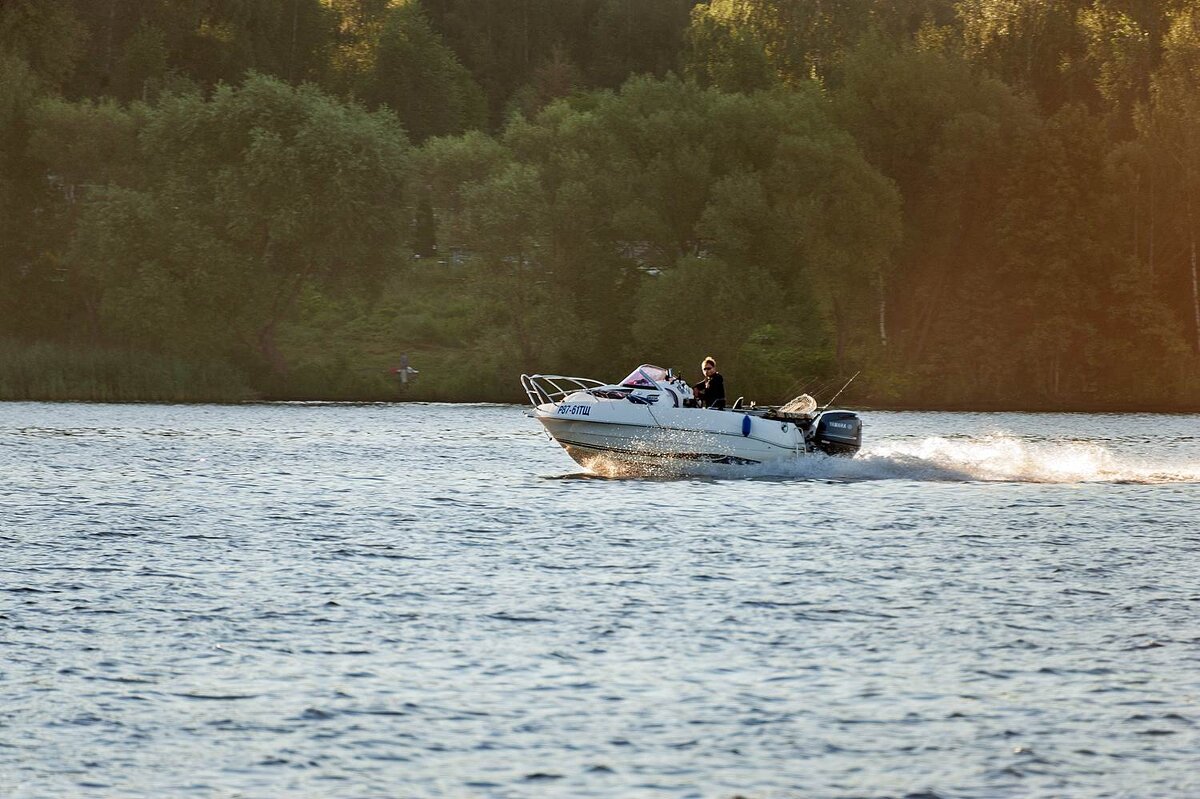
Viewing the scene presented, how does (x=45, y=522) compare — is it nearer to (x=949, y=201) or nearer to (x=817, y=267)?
(x=817, y=267)

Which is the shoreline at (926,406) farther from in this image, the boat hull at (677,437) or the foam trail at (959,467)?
the boat hull at (677,437)

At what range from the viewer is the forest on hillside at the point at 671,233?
75188 mm

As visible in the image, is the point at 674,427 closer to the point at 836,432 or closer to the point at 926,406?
the point at 836,432

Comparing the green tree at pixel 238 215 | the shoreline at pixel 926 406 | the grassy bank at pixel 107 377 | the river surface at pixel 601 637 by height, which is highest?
the green tree at pixel 238 215

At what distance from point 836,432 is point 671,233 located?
136ft

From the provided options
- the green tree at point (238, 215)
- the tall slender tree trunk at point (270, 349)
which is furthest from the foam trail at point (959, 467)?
the tall slender tree trunk at point (270, 349)

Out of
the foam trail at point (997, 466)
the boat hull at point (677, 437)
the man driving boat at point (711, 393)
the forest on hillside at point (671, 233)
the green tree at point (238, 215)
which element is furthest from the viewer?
the green tree at point (238, 215)

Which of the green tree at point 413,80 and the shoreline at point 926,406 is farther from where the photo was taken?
the green tree at point 413,80

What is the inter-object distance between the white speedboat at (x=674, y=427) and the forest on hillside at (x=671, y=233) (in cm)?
3696

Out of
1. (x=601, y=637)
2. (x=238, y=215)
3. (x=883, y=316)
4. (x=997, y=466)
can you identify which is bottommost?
(x=601, y=637)

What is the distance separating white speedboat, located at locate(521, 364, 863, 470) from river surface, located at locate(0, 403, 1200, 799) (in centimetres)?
68

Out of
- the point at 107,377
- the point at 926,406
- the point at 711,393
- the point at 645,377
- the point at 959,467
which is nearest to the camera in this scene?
the point at 645,377

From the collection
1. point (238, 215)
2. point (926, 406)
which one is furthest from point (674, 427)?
point (238, 215)

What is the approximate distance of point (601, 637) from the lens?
18578mm
